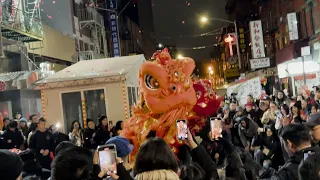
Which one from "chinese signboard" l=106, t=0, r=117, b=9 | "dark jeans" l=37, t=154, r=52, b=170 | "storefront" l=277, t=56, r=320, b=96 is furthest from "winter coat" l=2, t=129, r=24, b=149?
"chinese signboard" l=106, t=0, r=117, b=9

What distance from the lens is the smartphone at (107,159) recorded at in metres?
3.58

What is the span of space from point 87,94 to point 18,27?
600 cm

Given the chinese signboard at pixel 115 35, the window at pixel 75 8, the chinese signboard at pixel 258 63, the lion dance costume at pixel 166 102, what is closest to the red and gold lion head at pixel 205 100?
the lion dance costume at pixel 166 102

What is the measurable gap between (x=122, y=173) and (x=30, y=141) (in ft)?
23.0

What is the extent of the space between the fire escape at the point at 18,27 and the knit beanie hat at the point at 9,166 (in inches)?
520

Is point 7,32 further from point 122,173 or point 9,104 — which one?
point 122,173

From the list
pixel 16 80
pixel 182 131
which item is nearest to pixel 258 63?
pixel 16 80

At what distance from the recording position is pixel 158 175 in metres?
3.06

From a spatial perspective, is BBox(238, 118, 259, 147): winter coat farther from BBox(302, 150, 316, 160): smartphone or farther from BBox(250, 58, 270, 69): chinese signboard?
BBox(250, 58, 270, 69): chinese signboard

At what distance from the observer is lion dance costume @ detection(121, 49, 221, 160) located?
7.93 meters

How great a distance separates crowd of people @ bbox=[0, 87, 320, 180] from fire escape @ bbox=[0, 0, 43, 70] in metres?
6.74

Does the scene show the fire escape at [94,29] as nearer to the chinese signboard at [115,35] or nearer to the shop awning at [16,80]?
the chinese signboard at [115,35]

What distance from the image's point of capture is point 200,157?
3955 mm

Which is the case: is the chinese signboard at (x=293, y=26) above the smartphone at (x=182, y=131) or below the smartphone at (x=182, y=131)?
above
